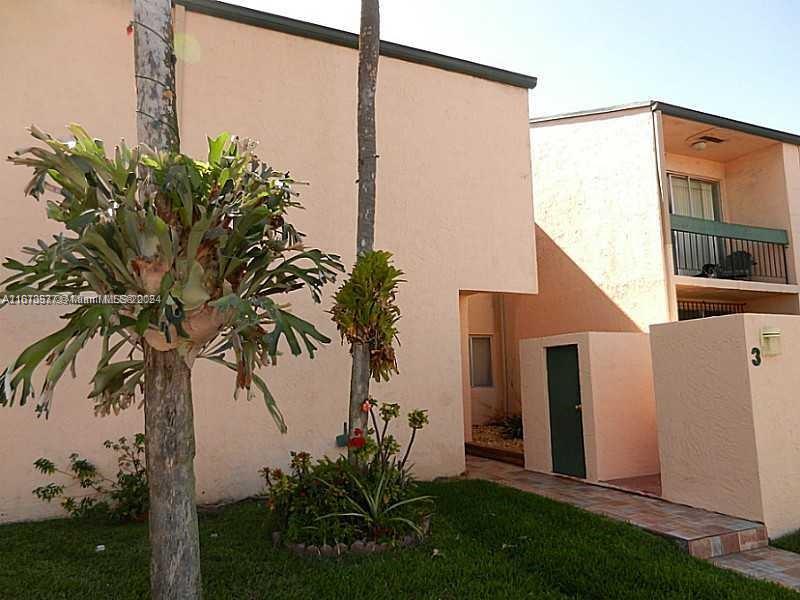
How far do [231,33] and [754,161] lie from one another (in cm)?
1072

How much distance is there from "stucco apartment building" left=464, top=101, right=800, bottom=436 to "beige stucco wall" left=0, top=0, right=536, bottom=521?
7.04ft

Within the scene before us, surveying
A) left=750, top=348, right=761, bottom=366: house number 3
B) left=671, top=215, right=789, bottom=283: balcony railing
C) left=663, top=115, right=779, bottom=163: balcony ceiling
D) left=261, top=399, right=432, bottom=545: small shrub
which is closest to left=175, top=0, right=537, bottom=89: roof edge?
left=663, top=115, right=779, bottom=163: balcony ceiling

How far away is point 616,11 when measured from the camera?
384 inches

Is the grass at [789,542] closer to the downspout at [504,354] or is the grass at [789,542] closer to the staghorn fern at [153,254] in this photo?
the staghorn fern at [153,254]

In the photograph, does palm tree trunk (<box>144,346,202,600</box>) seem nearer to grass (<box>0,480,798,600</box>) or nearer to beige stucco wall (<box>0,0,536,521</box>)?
grass (<box>0,480,798,600</box>)

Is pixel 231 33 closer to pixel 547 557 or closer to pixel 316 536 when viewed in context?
pixel 316 536

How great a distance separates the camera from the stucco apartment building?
10664mm

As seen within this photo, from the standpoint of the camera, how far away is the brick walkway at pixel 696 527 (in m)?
5.54

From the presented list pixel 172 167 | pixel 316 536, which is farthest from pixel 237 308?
pixel 316 536

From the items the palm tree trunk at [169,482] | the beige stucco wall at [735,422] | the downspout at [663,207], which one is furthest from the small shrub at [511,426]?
the palm tree trunk at [169,482]

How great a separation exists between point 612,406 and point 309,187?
17.7 ft

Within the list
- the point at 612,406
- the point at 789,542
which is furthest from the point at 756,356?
the point at 612,406

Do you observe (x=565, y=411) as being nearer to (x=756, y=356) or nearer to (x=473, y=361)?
(x=756, y=356)

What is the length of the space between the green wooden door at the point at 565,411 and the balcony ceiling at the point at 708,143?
198 inches
